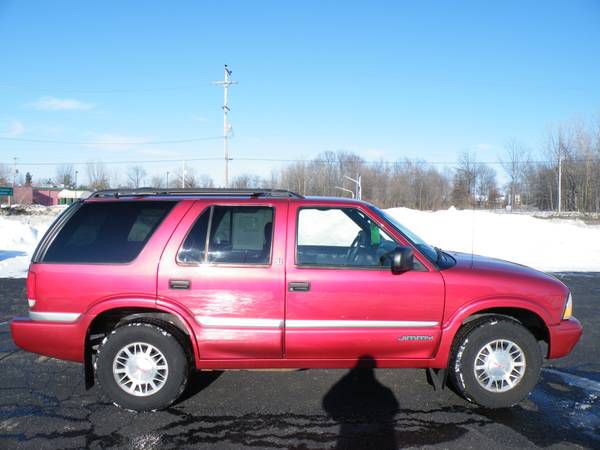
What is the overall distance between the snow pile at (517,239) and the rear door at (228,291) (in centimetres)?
596

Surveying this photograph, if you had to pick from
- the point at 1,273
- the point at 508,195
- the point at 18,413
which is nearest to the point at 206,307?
the point at 18,413

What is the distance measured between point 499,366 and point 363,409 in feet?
4.14

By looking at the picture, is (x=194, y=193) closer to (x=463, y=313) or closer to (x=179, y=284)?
(x=179, y=284)

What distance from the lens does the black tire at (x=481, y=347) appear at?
12.6ft

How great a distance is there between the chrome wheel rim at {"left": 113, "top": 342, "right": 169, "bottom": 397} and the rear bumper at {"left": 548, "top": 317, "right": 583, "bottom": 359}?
135 inches

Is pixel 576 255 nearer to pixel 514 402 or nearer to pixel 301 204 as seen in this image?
pixel 514 402

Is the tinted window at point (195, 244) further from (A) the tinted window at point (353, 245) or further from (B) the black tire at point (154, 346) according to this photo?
(A) the tinted window at point (353, 245)

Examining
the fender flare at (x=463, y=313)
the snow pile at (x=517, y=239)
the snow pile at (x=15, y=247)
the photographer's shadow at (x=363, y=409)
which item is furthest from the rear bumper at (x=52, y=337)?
the snow pile at (x=15, y=247)

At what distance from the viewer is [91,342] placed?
402cm

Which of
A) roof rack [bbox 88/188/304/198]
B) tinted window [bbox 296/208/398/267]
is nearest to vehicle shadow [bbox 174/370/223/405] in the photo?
tinted window [bbox 296/208/398/267]

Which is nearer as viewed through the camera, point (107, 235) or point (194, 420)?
point (194, 420)

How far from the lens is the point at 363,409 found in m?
3.81

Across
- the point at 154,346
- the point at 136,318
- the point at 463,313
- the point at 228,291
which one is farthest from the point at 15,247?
the point at 463,313

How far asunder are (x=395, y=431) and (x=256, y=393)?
4.51 feet
